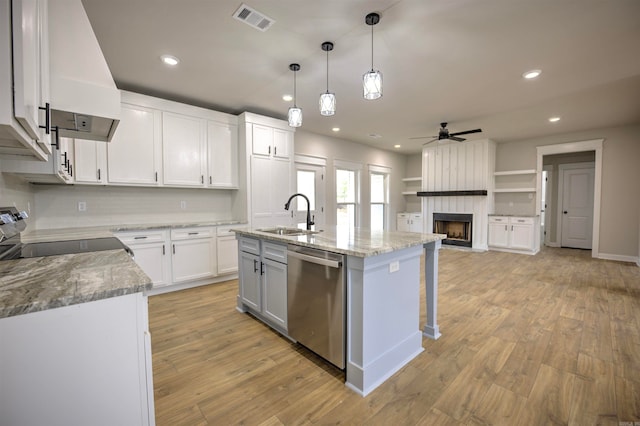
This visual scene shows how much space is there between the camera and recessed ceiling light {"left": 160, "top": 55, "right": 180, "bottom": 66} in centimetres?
277

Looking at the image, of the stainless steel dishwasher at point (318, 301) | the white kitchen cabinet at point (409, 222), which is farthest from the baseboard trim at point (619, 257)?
the stainless steel dishwasher at point (318, 301)

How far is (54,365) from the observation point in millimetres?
864

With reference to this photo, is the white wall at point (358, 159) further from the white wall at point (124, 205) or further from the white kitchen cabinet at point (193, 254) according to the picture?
the white kitchen cabinet at point (193, 254)

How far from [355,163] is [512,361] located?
5192 mm

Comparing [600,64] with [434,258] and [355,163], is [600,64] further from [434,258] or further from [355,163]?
[355,163]

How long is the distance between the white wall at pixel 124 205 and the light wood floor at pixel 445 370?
126cm

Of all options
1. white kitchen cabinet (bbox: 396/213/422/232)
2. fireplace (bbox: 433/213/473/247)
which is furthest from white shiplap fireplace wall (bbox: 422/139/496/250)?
white kitchen cabinet (bbox: 396/213/422/232)

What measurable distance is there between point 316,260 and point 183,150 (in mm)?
2935

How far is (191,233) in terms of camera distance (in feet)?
12.1

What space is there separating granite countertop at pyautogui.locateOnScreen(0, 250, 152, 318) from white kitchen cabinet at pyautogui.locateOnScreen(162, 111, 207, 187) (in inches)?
98.7

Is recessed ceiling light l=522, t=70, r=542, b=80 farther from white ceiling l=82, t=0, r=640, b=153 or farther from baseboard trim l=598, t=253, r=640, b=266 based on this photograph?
baseboard trim l=598, t=253, r=640, b=266

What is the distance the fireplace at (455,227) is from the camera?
660 cm

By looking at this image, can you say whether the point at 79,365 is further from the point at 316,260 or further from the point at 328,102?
the point at 328,102

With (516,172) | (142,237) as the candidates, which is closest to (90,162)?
(142,237)
